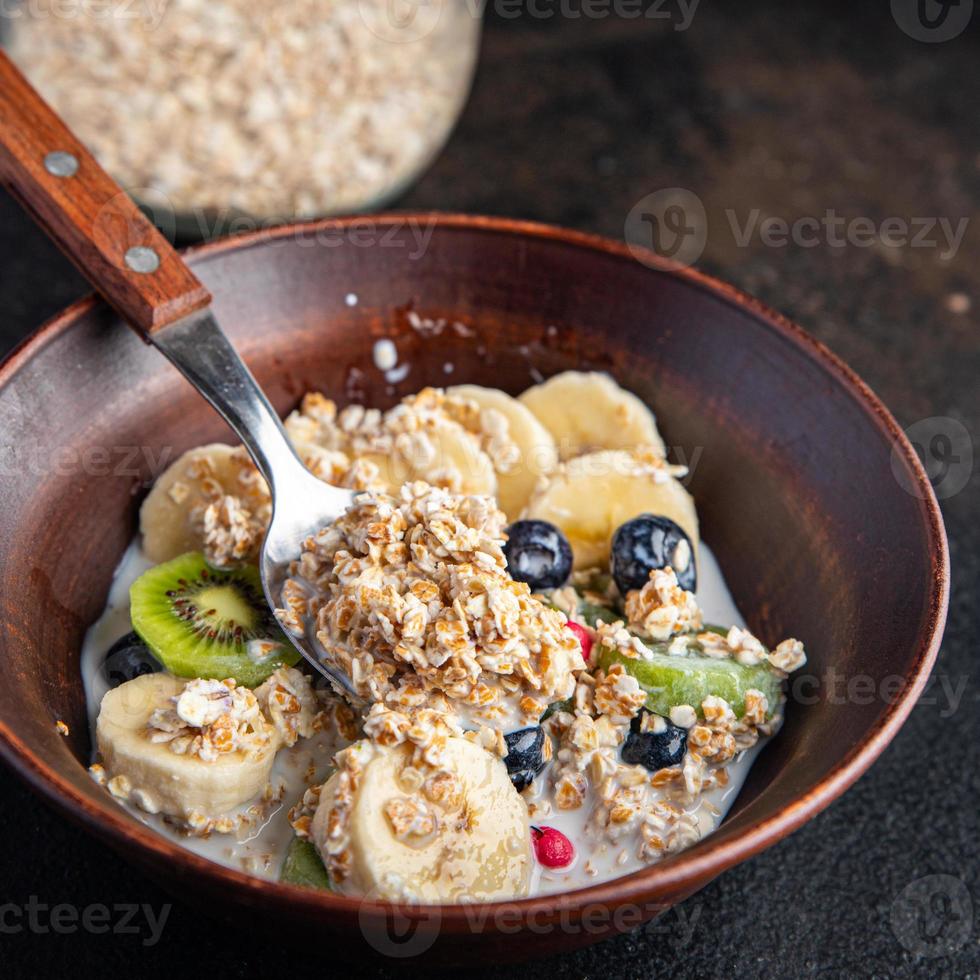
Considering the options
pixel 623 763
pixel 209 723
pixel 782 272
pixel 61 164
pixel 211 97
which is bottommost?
pixel 782 272

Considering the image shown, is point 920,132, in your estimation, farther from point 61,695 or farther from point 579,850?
point 61,695

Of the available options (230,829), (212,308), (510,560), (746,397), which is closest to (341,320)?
(212,308)

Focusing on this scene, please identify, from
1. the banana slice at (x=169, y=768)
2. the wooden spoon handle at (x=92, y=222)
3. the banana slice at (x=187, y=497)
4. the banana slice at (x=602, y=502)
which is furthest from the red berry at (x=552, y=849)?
the wooden spoon handle at (x=92, y=222)

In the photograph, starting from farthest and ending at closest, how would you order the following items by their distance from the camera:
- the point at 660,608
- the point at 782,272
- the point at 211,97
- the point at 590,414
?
the point at 782,272, the point at 211,97, the point at 590,414, the point at 660,608

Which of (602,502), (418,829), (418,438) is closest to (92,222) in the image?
(418,438)

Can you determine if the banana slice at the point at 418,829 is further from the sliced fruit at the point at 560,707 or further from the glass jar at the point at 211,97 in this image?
the glass jar at the point at 211,97

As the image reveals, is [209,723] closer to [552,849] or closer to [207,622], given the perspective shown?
[207,622]

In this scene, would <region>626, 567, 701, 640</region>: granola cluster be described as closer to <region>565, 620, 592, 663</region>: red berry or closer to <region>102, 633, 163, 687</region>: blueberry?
<region>565, 620, 592, 663</region>: red berry
